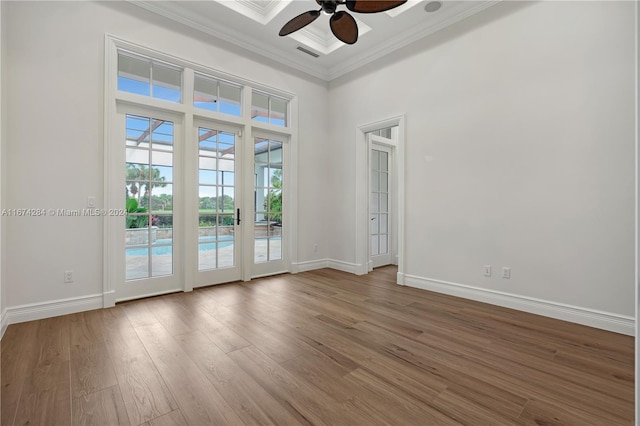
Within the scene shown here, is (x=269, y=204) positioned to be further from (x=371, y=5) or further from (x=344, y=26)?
(x=371, y=5)

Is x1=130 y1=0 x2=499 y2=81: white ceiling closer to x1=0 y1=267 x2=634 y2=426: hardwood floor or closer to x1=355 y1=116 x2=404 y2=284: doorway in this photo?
x1=355 y1=116 x2=404 y2=284: doorway

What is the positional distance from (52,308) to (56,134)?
1.72m

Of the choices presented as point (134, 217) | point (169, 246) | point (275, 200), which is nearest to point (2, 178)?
point (134, 217)

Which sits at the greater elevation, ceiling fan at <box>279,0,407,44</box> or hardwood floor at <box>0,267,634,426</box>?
ceiling fan at <box>279,0,407,44</box>

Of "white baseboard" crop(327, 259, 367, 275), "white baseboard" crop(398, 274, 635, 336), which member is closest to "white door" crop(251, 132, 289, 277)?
"white baseboard" crop(327, 259, 367, 275)

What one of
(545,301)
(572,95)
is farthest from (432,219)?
(572,95)

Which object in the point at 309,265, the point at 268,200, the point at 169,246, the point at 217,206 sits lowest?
the point at 309,265

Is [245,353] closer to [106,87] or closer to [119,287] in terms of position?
[119,287]

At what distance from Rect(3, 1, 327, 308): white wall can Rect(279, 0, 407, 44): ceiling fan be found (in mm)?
1984

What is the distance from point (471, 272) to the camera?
3492 millimetres

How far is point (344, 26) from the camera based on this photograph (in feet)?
9.19

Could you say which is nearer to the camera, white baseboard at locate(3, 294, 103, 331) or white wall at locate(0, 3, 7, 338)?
white wall at locate(0, 3, 7, 338)

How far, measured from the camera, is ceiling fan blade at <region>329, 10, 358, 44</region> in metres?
2.67

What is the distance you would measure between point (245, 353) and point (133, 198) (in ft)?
7.95
